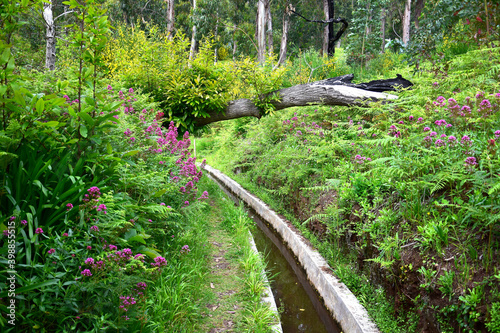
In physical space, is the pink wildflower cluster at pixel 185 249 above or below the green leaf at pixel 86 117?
below

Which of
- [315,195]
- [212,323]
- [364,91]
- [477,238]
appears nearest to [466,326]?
[477,238]

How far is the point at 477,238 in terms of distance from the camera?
263cm

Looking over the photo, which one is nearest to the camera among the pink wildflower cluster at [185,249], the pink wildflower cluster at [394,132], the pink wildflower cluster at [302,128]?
the pink wildflower cluster at [185,249]

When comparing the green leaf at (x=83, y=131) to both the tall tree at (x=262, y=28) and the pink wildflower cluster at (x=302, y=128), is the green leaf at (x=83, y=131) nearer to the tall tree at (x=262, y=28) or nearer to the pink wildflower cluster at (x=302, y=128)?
Answer: the pink wildflower cluster at (x=302, y=128)

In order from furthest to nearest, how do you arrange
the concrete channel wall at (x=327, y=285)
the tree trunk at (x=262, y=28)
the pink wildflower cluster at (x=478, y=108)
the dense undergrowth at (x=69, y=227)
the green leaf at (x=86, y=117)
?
the tree trunk at (x=262, y=28) → the pink wildflower cluster at (x=478, y=108) → the concrete channel wall at (x=327, y=285) → the green leaf at (x=86, y=117) → the dense undergrowth at (x=69, y=227)

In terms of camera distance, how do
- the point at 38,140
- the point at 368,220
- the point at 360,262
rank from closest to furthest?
the point at 38,140 < the point at 368,220 < the point at 360,262

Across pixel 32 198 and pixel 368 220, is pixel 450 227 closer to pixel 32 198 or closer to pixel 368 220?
pixel 368 220

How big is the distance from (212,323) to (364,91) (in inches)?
220

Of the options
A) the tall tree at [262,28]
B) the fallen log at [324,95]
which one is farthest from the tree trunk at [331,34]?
the fallen log at [324,95]

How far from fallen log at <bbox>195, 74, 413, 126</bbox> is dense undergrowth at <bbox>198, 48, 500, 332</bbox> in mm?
1093

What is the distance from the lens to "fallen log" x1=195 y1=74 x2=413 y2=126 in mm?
6590

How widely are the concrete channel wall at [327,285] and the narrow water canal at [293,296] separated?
98 mm

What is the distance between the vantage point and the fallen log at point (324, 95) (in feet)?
21.6

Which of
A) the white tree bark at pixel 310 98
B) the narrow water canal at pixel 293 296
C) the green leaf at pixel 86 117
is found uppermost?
the white tree bark at pixel 310 98
